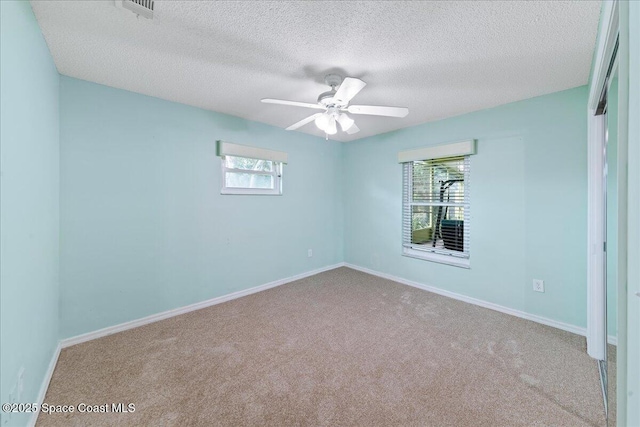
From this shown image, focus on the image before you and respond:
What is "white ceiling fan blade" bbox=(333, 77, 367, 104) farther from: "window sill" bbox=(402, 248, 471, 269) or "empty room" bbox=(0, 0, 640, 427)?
"window sill" bbox=(402, 248, 471, 269)

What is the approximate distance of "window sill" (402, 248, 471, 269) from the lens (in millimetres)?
3108

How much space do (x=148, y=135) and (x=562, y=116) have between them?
4.03 meters

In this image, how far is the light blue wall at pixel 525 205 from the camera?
7.57 ft

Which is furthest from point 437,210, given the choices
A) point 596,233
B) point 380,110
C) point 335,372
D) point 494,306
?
point 335,372

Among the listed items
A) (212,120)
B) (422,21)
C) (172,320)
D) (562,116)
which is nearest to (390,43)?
(422,21)

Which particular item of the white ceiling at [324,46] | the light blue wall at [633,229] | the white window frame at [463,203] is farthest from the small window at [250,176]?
the light blue wall at [633,229]

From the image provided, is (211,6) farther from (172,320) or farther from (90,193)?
(172,320)

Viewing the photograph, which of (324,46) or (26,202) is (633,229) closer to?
(324,46)

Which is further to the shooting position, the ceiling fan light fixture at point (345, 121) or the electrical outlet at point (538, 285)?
the electrical outlet at point (538, 285)

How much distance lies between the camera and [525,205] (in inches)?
102

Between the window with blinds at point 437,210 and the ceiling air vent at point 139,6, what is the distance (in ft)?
→ 10.6

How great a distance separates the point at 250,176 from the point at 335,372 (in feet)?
8.27

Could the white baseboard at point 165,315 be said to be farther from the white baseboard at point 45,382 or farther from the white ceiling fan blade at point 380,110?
the white ceiling fan blade at point 380,110

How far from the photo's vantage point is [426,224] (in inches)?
141
